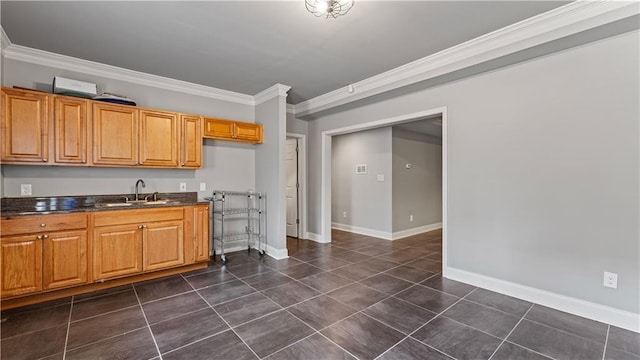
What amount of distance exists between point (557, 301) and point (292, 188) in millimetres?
4321

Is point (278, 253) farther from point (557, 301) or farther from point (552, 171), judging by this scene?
point (552, 171)

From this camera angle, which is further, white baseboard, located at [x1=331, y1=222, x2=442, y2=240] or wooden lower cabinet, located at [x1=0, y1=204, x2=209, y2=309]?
white baseboard, located at [x1=331, y1=222, x2=442, y2=240]

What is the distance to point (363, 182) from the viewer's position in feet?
20.1

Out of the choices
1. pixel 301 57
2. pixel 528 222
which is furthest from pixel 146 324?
pixel 528 222

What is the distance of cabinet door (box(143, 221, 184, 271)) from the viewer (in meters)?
3.23

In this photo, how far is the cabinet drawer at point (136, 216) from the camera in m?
2.96

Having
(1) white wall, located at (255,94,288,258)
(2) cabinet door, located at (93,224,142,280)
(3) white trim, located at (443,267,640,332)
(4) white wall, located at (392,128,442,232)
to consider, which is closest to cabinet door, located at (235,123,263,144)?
(1) white wall, located at (255,94,288,258)

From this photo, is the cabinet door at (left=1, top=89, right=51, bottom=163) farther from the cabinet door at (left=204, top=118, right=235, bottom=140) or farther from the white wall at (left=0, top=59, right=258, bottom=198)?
the cabinet door at (left=204, top=118, right=235, bottom=140)

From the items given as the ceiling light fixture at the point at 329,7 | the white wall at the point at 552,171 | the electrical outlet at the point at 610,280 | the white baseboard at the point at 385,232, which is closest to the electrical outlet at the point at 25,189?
the ceiling light fixture at the point at 329,7

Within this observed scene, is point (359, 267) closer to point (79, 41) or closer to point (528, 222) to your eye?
point (528, 222)

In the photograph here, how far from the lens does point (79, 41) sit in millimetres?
2832

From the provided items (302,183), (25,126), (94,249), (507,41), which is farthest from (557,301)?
(25,126)

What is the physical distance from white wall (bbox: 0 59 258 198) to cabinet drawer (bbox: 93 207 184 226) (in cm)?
66

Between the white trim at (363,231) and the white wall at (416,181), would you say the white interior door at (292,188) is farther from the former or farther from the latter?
the white wall at (416,181)
